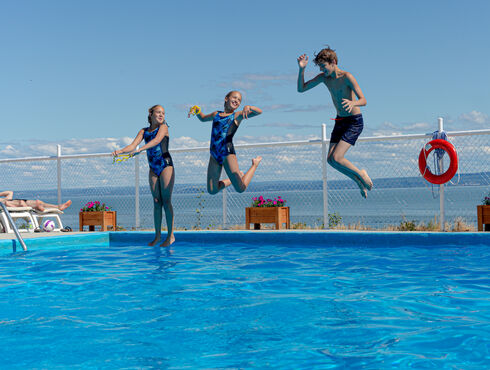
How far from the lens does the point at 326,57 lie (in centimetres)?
593

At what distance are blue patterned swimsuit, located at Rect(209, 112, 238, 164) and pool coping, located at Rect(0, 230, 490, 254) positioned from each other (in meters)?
1.90

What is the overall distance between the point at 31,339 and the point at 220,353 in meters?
1.03

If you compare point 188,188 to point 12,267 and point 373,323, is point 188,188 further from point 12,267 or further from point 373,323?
point 373,323

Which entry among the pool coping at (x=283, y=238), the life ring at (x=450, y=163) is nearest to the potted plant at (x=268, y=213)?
the pool coping at (x=283, y=238)

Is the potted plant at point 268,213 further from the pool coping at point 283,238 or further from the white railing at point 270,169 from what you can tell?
the pool coping at point 283,238

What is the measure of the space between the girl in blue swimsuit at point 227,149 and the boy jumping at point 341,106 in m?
0.92

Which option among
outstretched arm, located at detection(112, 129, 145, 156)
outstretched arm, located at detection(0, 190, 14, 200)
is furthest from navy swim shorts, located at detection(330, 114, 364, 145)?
outstretched arm, located at detection(0, 190, 14, 200)

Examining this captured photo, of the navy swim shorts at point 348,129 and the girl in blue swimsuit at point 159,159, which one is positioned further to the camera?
the girl in blue swimsuit at point 159,159

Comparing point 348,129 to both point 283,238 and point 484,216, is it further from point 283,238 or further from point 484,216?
point 484,216

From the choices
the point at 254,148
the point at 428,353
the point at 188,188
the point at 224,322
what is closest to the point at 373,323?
the point at 428,353

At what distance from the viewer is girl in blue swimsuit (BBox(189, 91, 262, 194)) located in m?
6.33

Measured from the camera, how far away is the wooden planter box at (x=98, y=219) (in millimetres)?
10383

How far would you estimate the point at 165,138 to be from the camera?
6.94 metres

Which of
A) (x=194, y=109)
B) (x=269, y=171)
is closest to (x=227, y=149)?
(x=194, y=109)
